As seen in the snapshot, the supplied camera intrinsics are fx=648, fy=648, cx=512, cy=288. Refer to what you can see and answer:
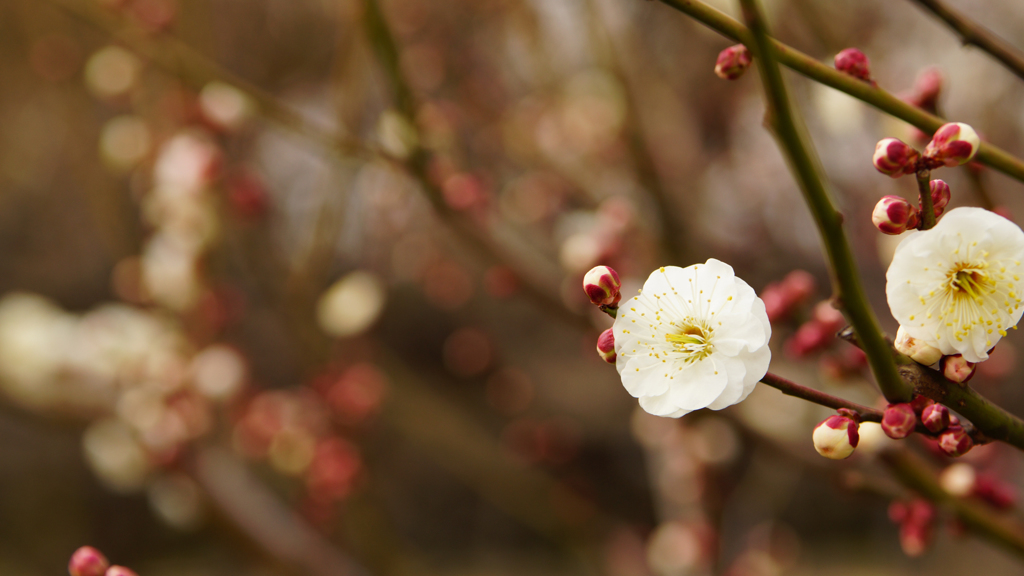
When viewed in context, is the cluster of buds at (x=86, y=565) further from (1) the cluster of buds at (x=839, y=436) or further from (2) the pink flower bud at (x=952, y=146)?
(2) the pink flower bud at (x=952, y=146)

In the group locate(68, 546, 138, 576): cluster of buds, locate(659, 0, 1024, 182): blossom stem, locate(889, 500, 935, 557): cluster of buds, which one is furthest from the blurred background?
locate(68, 546, 138, 576): cluster of buds

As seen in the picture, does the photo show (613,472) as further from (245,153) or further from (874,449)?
(874,449)

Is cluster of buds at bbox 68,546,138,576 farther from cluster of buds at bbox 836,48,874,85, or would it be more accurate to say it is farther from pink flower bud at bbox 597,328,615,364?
cluster of buds at bbox 836,48,874,85

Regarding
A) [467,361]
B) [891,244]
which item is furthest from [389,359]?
[891,244]

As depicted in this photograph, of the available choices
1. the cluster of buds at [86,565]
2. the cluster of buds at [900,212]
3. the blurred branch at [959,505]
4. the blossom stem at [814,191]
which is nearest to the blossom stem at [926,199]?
the cluster of buds at [900,212]

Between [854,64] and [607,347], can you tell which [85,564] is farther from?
[854,64]
